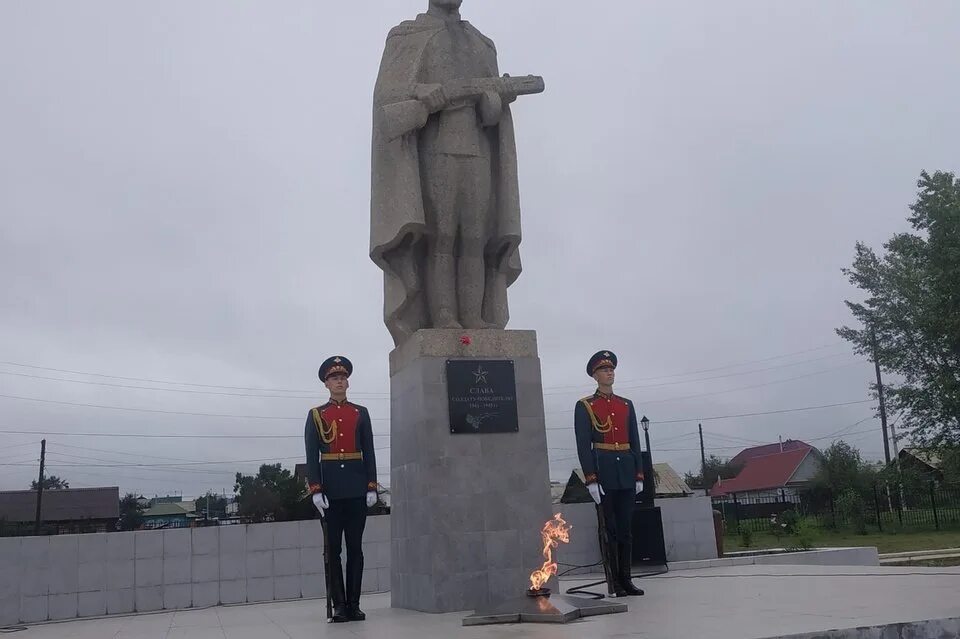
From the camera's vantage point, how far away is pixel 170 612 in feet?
30.1

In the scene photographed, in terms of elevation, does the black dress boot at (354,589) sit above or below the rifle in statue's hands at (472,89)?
below

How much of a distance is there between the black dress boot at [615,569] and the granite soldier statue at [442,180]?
7.56 ft

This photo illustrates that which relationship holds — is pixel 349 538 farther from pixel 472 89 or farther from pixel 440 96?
pixel 472 89

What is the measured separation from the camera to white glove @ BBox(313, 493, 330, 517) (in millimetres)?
6309

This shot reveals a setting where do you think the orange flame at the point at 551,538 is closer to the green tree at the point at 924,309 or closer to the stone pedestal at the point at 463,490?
the stone pedestal at the point at 463,490

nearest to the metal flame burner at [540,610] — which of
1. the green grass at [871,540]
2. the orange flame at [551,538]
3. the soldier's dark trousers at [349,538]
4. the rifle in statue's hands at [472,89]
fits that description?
the orange flame at [551,538]

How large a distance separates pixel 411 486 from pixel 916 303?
20.7 m

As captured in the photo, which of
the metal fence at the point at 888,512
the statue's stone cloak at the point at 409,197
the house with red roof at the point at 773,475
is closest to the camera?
the statue's stone cloak at the point at 409,197

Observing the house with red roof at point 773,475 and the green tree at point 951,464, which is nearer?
the green tree at point 951,464

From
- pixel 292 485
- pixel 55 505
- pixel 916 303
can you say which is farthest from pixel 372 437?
pixel 55 505

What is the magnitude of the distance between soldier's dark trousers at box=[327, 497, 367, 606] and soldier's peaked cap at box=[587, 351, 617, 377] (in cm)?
231

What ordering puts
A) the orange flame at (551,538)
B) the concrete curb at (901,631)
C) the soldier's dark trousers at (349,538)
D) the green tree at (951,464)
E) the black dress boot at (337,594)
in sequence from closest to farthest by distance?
the concrete curb at (901,631) → the orange flame at (551,538) → the black dress boot at (337,594) → the soldier's dark trousers at (349,538) → the green tree at (951,464)

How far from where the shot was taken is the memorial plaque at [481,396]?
6.95 metres

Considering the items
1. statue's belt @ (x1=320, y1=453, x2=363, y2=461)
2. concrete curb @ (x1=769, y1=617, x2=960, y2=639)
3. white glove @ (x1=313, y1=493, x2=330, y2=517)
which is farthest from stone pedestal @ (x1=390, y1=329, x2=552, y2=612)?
concrete curb @ (x1=769, y1=617, x2=960, y2=639)
